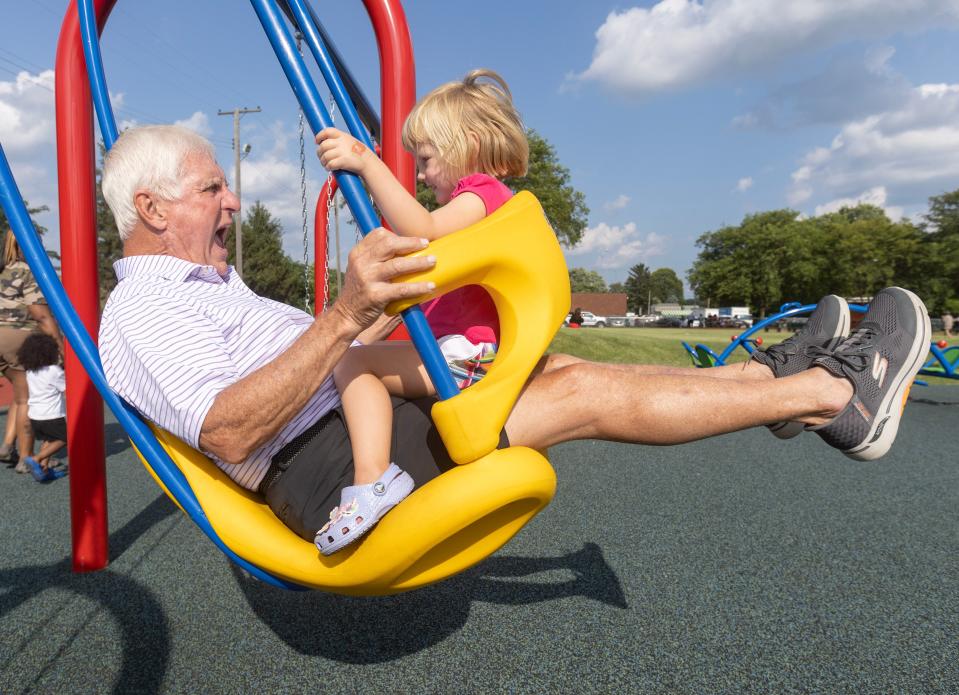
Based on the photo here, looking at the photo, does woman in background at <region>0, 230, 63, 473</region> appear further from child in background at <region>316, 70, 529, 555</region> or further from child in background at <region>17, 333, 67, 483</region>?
child in background at <region>316, 70, 529, 555</region>

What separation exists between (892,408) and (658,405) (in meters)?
0.56

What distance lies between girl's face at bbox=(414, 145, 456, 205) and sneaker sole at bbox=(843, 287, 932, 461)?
46.9 inches

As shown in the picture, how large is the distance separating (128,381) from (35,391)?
3.73 metres

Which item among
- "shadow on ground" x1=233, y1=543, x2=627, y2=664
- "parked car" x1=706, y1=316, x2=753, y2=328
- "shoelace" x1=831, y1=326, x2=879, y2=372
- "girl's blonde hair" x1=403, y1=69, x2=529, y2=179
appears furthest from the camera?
"parked car" x1=706, y1=316, x2=753, y2=328

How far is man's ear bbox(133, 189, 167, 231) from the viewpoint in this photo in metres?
1.71

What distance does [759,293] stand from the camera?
50.4 meters

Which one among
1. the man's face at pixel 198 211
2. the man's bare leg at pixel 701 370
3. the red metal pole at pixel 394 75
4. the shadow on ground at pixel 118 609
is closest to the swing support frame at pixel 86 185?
the red metal pole at pixel 394 75

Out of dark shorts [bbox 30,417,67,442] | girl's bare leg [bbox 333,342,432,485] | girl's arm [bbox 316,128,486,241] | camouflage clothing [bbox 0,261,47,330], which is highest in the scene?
girl's arm [bbox 316,128,486,241]

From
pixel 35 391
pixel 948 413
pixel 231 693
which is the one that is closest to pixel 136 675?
pixel 231 693

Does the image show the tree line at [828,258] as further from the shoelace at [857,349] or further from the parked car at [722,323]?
the shoelace at [857,349]

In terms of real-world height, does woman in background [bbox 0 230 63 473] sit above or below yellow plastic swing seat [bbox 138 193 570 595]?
below

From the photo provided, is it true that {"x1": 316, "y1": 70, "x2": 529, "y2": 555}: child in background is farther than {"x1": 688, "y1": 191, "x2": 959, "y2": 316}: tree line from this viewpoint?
No

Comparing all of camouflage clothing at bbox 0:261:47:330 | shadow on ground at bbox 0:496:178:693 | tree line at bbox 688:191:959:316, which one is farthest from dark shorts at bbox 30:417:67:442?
tree line at bbox 688:191:959:316

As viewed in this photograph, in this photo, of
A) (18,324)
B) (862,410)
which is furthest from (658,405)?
(18,324)
